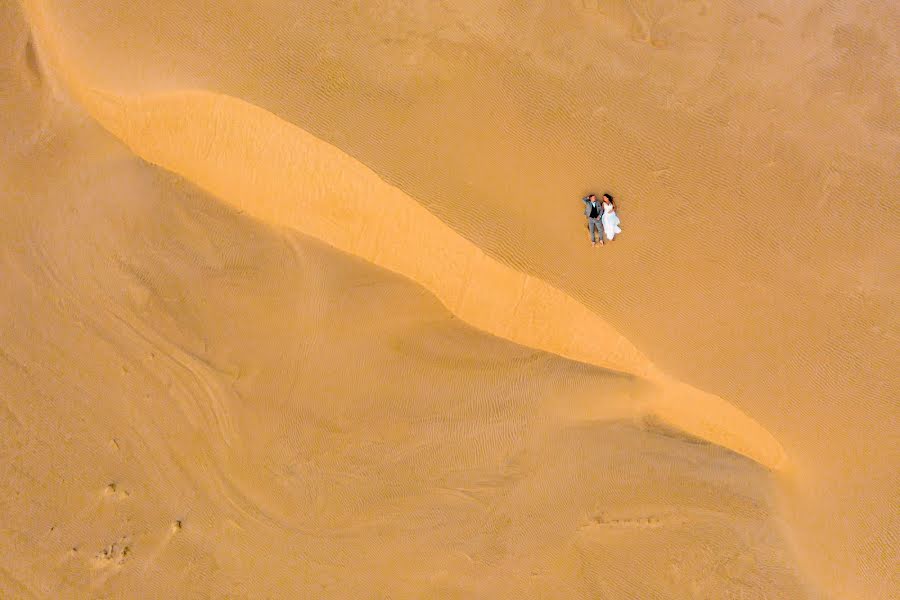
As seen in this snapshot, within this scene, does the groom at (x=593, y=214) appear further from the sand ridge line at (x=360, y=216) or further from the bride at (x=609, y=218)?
the sand ridge line at (x=360, y=216)

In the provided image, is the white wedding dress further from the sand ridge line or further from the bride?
the sand ridge line

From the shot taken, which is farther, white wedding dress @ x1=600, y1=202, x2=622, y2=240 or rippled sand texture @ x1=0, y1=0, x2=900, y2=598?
white wedding dress @ x1=600, y1=202, x2=622, y2=240

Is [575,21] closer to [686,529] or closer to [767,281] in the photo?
[767,281]

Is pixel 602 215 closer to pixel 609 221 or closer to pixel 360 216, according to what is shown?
pixel 609 221

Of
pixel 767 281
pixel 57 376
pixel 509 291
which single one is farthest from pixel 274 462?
pixel 767 281

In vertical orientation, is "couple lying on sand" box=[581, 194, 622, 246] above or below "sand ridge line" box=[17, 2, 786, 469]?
above

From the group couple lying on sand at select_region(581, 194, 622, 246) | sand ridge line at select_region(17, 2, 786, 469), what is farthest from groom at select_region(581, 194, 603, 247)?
sand ridge line at select_region(17, 2, 786, 469)
